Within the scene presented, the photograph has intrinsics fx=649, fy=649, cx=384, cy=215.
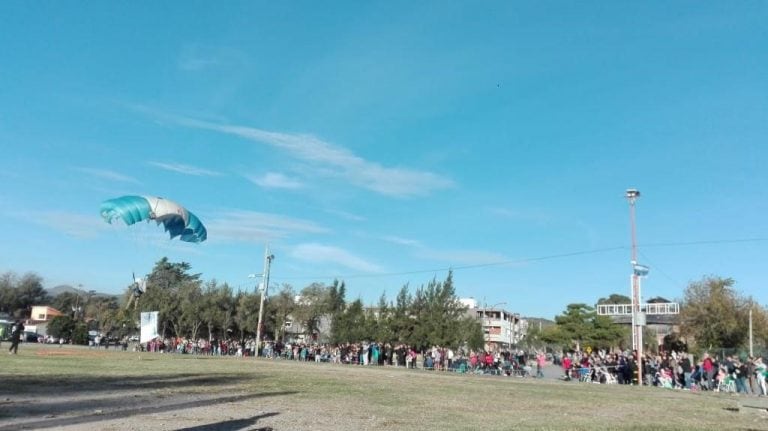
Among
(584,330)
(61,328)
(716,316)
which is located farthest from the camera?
(584,330)

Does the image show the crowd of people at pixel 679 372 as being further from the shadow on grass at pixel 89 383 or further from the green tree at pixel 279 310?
the green tree at pixel 279 310

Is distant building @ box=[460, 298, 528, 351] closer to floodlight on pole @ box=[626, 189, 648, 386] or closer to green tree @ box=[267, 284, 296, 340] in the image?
green tree @ box=[267, 284, 296, 340]

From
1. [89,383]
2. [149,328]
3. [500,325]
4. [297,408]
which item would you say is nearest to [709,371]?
[297,408]

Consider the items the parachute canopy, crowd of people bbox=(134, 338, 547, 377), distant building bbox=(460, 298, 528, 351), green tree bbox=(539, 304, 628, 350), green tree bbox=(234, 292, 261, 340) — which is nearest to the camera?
the parachute canopy

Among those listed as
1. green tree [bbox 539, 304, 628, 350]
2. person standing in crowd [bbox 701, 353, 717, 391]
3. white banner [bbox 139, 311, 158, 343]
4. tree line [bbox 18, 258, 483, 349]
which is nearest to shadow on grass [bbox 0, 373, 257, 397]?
white banner [bbox 139, 311, 158, 343]

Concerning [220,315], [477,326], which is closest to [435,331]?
[477,326]

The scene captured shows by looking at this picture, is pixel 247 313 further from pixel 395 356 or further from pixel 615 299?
pixel 615 299

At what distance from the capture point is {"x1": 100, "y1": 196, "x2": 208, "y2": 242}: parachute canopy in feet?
92.4

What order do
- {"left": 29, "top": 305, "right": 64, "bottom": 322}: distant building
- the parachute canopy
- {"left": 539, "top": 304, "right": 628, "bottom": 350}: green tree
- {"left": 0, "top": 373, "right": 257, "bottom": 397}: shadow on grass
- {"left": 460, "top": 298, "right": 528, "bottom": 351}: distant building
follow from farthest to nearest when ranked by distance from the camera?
{"left": 460, "top": 298, "right": 528, "bottom": 351}: distant building < {"left": 29, "top": 305, "right": 64, "bottom": 322}: distant building < {"left": 539, "top": 304, "right": 628, "bottom": 350}: green tree < the parachute canopy < {"left": 0, "top": 373, "right": 257, "bottom": 397}: shadow on grass

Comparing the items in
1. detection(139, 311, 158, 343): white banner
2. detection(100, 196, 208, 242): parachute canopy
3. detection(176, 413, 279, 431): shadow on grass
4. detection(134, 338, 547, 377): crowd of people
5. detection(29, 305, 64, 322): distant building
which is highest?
detection(100, 196, 208, 242): parachute canopy

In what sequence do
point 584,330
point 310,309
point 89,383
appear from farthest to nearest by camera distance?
point 584,330 → point 310,309 → point 89,383

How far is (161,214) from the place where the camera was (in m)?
29.3

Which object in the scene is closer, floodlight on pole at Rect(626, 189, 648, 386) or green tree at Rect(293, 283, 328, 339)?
floodlight on pole at Rect(626, 189, 648, 386)

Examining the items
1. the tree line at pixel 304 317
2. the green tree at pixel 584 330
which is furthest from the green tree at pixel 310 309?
the green tree at pixel 584 330
